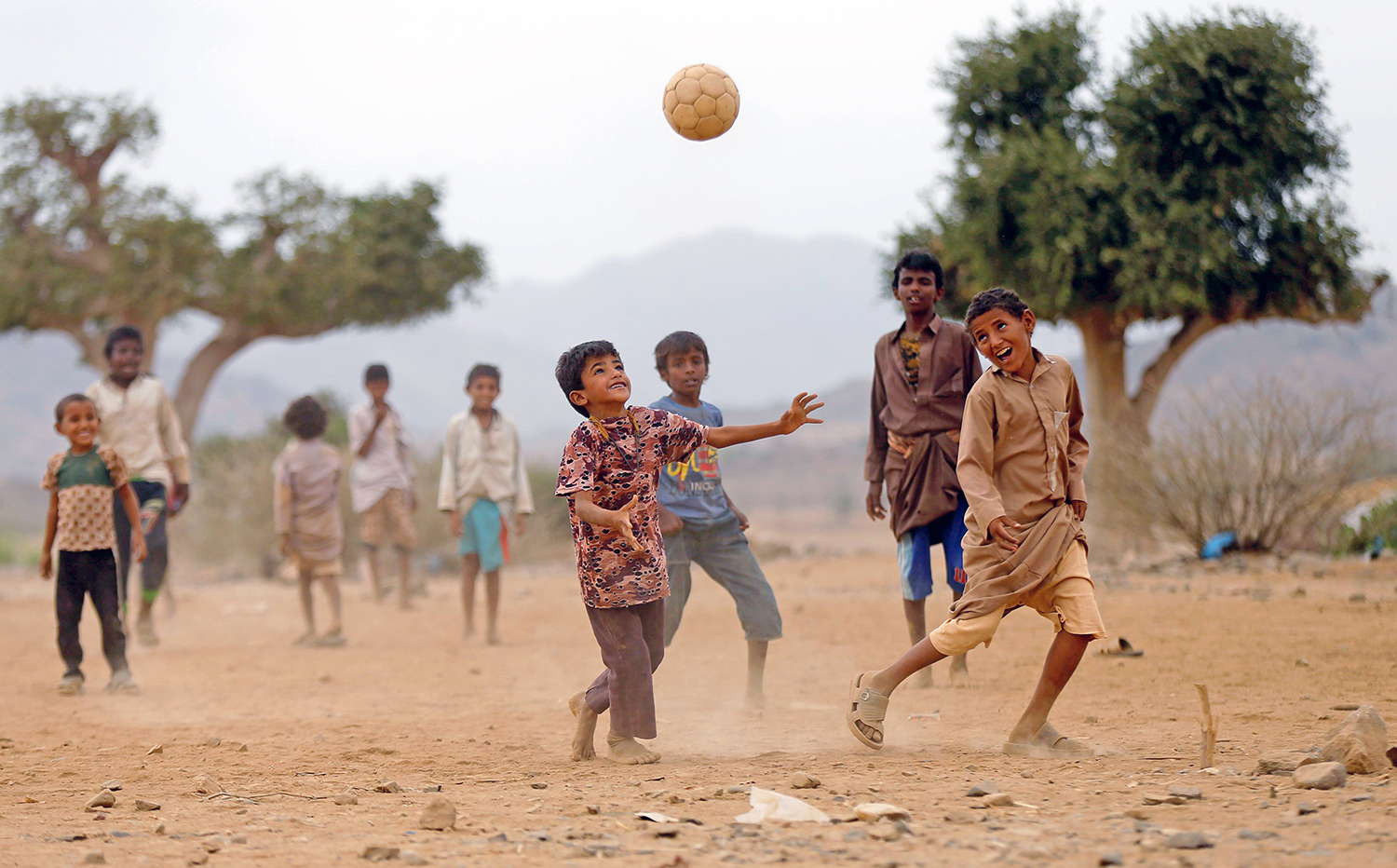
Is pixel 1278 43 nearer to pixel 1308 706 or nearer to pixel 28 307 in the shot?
pixel 1308 706

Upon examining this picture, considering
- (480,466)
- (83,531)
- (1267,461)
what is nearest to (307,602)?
(480,466)

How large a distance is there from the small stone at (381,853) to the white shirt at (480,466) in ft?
19.4

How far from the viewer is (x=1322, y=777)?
3377 mm

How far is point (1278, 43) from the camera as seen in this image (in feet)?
44.3

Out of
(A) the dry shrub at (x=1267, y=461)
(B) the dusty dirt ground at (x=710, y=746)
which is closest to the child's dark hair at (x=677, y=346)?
(B) the dusty dirt ground at (x=710, y=746)

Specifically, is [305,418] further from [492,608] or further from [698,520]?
[698,520]

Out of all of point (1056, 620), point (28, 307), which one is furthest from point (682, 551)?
point (28, 307)

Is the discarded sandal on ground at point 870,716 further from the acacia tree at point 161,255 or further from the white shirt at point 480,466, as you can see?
the acacia tree at point 161,255

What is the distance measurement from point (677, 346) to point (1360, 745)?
9.86 feet

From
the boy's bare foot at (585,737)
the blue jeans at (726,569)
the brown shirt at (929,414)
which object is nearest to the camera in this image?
the boy's bare foot at (585,737)

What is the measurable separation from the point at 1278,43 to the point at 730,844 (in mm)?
13375

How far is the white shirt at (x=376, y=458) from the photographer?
34.6ft

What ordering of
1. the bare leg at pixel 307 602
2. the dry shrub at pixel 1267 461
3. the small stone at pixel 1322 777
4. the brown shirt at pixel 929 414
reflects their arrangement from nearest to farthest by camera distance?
the small stone at pixel 1322 777 → the brown shirt at pixel 929 414 → the bare leg at pixel 307 602 → the dry shrub at pixel 1267 461

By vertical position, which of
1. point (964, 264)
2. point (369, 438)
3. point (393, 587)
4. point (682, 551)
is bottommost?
point (393, 587)
